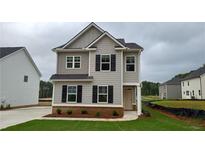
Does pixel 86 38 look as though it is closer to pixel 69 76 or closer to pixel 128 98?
pixel 69 76

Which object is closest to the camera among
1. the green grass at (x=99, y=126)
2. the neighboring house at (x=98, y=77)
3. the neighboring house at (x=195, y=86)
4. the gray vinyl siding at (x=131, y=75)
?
the green grass at (x=99, y=126)

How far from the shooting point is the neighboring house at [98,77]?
15930 millimetres

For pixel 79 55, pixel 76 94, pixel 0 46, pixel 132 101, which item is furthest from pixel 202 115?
pixel 0 46

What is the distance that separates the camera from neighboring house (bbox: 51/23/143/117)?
15930 mm

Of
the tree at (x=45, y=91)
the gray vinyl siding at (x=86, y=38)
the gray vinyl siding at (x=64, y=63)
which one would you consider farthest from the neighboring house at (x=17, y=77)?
the tree at (x=45, y=91)

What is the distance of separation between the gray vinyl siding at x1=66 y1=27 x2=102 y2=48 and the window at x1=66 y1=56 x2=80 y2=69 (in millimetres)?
1211

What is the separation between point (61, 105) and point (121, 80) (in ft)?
19.4

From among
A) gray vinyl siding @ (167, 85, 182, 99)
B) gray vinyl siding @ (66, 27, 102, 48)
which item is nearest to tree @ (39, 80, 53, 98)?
gray vinyl siding @ (66, 27, 102, 48)

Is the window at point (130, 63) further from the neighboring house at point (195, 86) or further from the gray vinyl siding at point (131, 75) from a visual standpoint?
the neighboring house at point (195, 86)

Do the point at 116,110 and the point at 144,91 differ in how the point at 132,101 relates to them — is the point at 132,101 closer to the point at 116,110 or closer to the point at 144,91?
the point at 116,110

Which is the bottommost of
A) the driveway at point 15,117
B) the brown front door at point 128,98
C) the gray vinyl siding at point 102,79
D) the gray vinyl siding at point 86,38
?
the driveway at point 15,117

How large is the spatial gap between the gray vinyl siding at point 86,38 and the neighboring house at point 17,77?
1005 centimetres

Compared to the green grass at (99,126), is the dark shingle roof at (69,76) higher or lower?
higher

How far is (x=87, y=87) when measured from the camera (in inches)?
643
